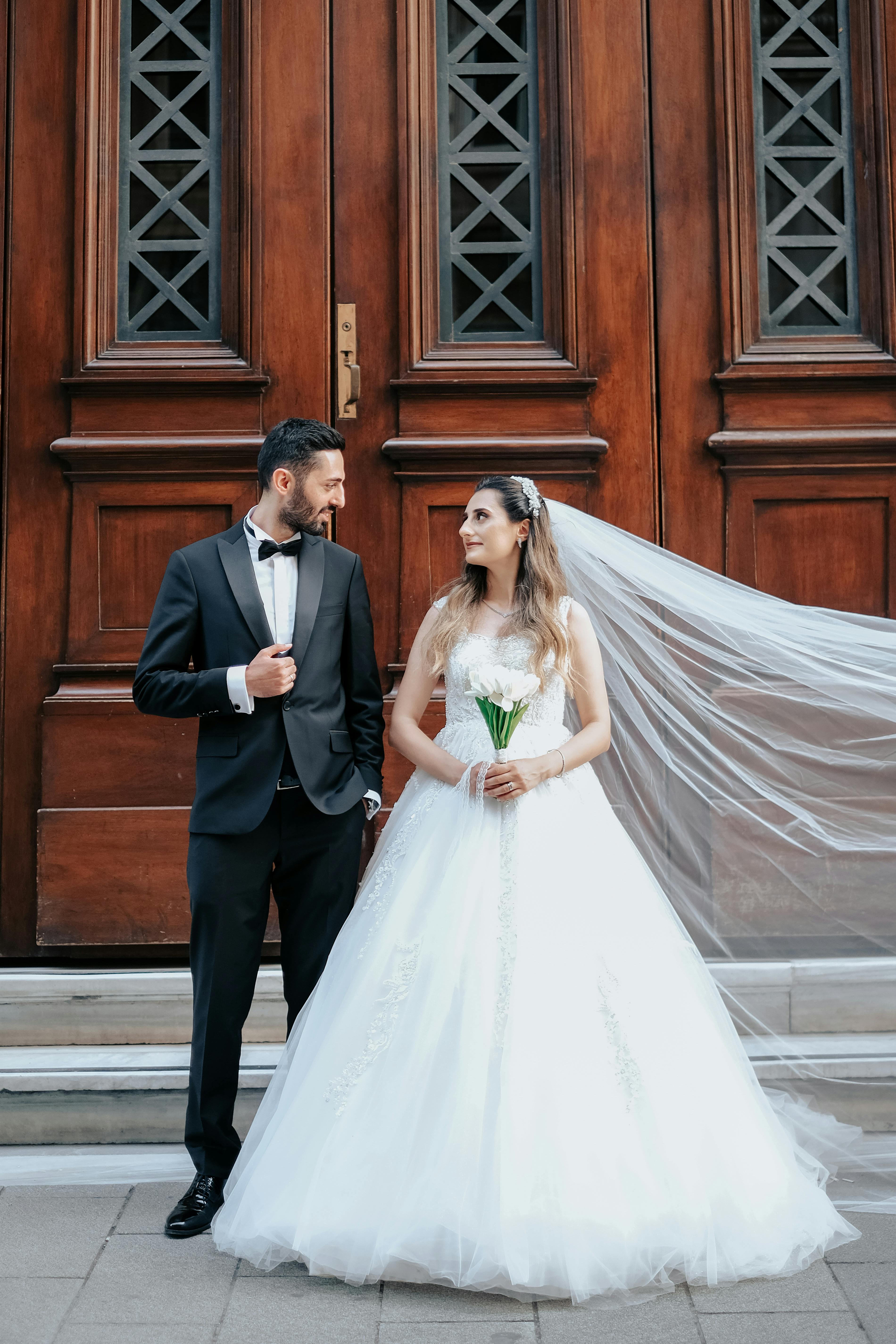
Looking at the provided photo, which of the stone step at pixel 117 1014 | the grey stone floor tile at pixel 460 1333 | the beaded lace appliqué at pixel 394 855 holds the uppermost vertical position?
the beaded lace appliqué at pixel 394 855

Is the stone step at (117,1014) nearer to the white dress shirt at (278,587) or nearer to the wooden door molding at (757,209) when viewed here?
the white dress shirt at (278,587)

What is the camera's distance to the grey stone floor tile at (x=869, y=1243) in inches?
105

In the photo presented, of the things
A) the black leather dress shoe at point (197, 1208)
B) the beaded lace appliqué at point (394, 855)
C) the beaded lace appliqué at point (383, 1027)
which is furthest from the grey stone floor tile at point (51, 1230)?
the beaded lace appliqué at point (394, 855)

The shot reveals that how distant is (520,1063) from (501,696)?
2.83ft

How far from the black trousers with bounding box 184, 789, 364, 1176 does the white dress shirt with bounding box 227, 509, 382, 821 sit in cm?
18

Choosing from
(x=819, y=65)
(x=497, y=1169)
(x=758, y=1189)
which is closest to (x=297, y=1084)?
(x=497, y=1169)

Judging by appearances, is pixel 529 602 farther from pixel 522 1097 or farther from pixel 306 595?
pixel 522 1097

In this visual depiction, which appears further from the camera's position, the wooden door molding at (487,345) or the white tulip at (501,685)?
the wooden door molding at (487,345)

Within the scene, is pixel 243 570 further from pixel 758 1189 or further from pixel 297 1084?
pixel 758 1189

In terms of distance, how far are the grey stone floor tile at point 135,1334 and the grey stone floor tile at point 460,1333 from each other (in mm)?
370

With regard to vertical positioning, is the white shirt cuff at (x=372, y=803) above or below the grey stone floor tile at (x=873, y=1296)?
above

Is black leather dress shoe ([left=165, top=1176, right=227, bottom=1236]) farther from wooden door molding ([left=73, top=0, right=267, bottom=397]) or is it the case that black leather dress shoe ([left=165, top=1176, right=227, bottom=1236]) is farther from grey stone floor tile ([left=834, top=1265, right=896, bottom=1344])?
wooden door molding ([left=73, top=0, right=267, bottom=397])

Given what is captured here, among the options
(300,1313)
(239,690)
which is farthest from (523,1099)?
(239,690)

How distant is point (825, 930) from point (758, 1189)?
0.75 metres
